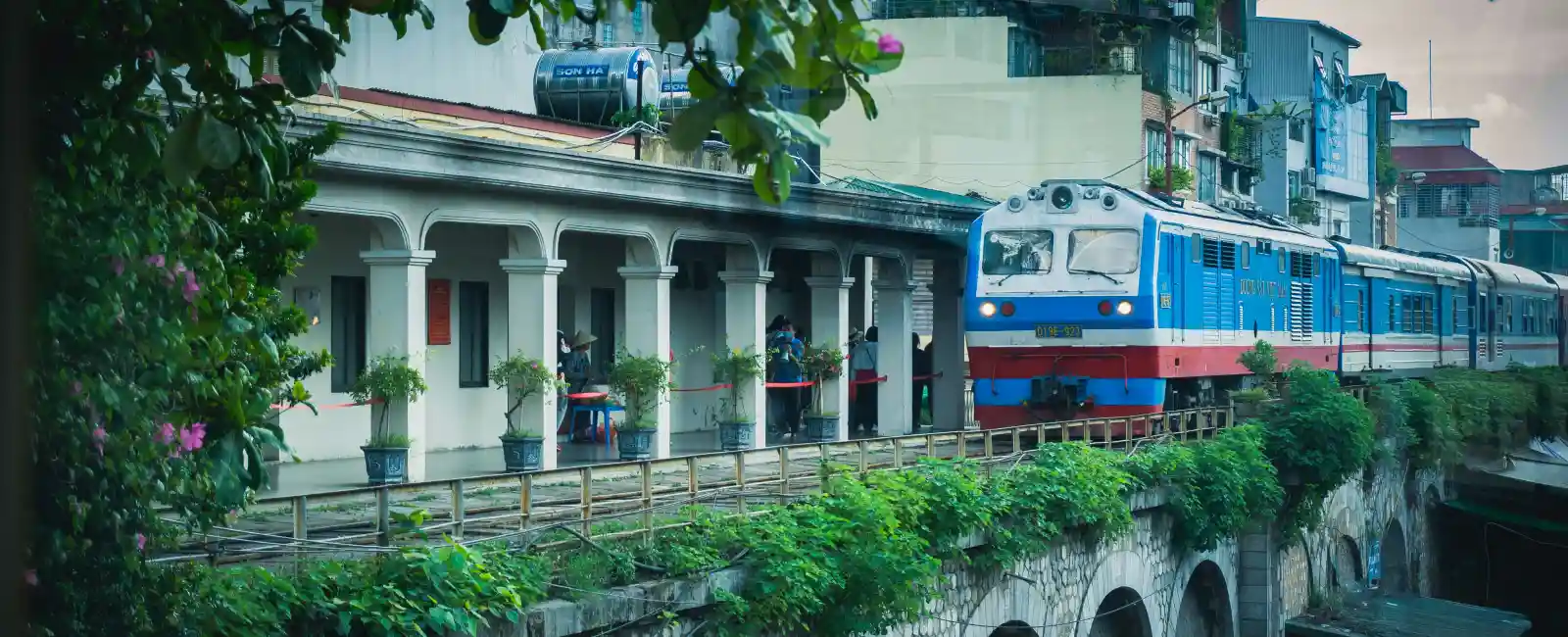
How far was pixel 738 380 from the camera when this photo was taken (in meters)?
19.2

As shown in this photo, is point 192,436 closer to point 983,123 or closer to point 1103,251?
point 1103,251

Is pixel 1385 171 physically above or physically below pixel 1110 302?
above

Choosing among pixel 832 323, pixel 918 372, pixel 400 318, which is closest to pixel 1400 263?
pixel 918 372

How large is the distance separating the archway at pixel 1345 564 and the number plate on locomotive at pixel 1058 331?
7.33m

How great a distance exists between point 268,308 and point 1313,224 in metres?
45.0

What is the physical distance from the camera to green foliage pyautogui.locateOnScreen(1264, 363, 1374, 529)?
20.5m

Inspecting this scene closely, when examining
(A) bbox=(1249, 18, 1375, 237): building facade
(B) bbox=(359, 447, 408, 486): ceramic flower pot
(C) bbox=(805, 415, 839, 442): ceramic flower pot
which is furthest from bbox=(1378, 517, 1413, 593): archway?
(A) bbox=(1249, 18, 1375, 237): building facade

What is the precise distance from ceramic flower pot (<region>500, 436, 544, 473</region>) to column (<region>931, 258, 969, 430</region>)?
354 inches

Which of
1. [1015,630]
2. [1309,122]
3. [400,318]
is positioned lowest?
[1015,630]

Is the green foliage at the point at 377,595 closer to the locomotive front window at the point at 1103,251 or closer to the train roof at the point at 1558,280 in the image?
the locomotive front window at the point at 1103,251

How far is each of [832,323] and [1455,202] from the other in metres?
46.8

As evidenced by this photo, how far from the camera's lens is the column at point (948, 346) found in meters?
23.8

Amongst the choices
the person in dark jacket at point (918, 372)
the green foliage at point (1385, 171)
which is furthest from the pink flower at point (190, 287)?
the green foliage at point (1385, 171)

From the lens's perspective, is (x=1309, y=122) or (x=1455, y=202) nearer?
(x=1309, y=122)
